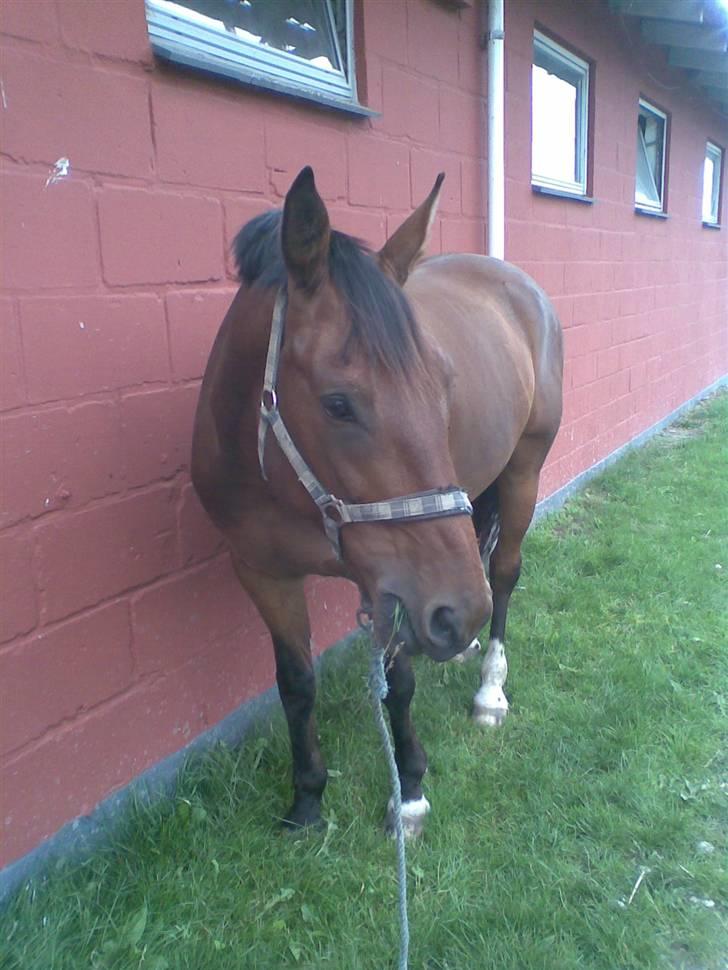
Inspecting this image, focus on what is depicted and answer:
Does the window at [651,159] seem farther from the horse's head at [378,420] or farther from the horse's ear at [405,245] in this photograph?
the horse's head at [378,420]

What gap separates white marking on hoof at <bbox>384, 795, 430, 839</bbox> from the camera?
2324mm

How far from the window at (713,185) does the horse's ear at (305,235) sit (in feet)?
33.3

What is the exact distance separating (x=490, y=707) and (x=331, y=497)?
162 cm

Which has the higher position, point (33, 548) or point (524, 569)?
point (33, 548)

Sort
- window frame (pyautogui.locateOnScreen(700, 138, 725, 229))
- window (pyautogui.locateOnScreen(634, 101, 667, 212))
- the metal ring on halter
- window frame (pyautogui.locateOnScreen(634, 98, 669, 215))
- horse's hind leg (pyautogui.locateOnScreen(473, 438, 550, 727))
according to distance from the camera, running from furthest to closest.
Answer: window frame (pyautogui.locateOnScreen(700, 138, 725, 229)), window (pyautogui.locateOnScreen(634, 101, 667, 212)), window frame (pyautogui.locateOnScreen(634, 98, 669, 215)), horse's hind leg (pyautogui.locateOnScreen(473, 438, 550, 727)), the metal ring on halter

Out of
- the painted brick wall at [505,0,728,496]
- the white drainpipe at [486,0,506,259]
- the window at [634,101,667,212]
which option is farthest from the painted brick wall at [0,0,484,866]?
the window at [634,101,667,212]

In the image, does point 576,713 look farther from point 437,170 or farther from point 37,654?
point 437,170

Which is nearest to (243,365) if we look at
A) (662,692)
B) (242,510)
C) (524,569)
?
(242,510)

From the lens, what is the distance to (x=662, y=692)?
9.96ft

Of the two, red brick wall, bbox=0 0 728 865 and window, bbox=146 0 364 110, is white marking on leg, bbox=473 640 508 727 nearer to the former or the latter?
red brick wall, bbox=0 0 728 865

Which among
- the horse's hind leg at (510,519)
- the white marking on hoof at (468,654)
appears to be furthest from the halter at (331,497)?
the white marking on hoof at (468,654)

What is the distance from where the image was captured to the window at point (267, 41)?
2359mm

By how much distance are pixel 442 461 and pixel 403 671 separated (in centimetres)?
95

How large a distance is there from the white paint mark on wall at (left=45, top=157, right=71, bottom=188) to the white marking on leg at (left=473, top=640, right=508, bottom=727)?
223 centimetres
